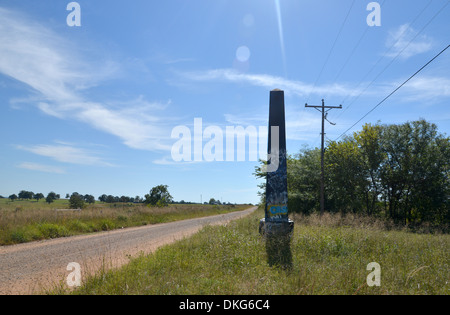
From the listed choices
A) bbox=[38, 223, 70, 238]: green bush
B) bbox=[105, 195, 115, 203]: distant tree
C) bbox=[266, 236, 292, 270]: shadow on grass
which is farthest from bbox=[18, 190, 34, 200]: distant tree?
bbox=[266, 236, 292, 270]: shadow on grass

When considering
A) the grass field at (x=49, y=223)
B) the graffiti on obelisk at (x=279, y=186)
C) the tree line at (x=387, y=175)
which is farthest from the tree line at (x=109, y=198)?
the graffiti on obelisk at (x=279, y=186)

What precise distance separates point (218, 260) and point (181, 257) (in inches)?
45.3

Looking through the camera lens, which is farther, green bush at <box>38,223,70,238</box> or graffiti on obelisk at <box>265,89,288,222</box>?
green bush at <box>38,223,70,238</box>

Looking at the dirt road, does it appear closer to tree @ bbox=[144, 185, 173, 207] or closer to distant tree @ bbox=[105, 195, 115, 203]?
tree @ bbox=[144, 185, 173, 207]

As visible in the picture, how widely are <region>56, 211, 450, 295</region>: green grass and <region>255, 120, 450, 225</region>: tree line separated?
58.8 feet

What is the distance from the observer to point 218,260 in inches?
265

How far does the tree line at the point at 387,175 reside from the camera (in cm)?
2589

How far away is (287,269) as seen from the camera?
20.3ft

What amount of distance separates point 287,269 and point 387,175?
2546 centimetres

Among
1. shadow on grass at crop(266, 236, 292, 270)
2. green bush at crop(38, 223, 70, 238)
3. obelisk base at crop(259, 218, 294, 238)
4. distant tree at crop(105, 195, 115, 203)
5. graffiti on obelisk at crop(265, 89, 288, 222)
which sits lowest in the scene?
distant tree at crop(105, 195, 115, 203)

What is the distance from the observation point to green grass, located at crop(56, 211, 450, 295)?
495 cm
